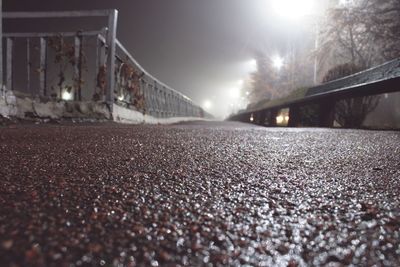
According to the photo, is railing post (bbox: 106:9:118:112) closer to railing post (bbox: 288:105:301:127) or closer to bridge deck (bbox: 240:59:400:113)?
bridge deck (bbox: 240:59:400:113)

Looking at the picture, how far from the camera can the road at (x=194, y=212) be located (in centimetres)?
55

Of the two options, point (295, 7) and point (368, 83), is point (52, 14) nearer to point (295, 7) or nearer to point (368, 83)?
point (368, 83)

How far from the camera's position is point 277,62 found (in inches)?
1446

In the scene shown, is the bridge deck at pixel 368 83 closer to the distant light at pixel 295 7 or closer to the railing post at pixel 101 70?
the railing post at pixel 101 70

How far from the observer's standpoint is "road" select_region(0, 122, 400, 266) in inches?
21.6

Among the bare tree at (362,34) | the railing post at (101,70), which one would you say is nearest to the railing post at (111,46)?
the railing post at (101,70)

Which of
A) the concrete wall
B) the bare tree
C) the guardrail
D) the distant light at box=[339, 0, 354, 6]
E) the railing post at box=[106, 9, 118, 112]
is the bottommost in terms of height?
the concrete wall

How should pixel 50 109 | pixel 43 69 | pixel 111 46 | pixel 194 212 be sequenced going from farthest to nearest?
pixel 111 46
pixel 43 69
pixel 50 109
pixel 194 212

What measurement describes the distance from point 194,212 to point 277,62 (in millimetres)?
38246

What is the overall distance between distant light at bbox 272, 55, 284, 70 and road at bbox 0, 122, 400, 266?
121 feet

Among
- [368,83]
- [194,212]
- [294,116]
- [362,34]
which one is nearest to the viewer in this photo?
[194,212]

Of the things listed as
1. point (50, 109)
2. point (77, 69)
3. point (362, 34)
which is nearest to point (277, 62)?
point (362, 34)

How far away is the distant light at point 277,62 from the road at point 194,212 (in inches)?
1448

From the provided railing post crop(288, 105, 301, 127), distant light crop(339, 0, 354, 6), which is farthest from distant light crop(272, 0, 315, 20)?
railing post crop(288, 105, 301, 127)
